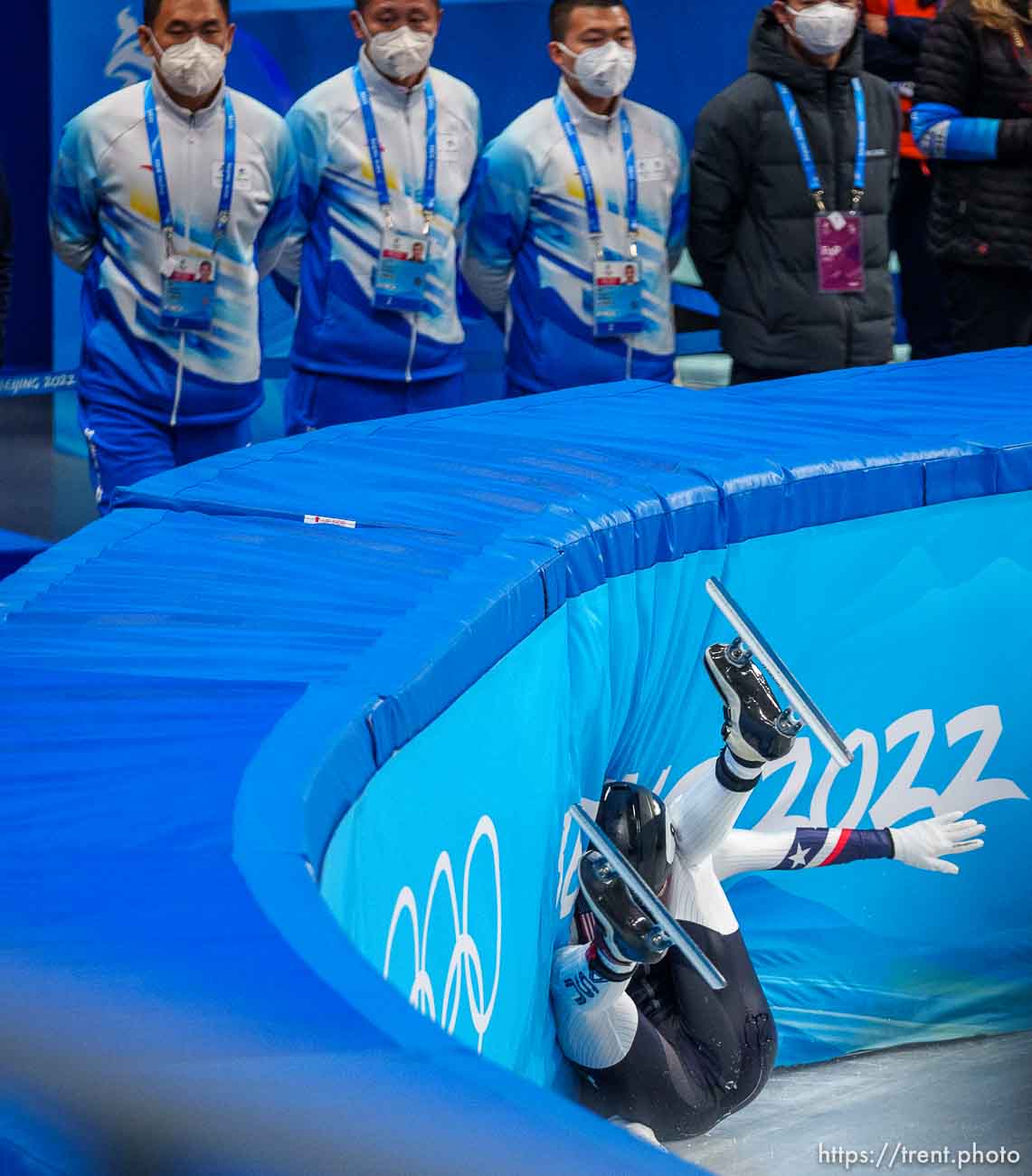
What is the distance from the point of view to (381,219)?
5.16 meters

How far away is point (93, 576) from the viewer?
2629 millimetres

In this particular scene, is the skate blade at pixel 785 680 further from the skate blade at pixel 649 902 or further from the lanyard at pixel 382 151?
the lanyard at pixel 382 151

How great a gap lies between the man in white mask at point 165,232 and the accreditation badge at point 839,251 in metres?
1.39

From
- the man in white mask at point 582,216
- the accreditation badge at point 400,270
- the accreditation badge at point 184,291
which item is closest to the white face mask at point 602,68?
the man in white mask at point 582,216

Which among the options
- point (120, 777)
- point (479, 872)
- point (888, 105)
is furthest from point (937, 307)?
point (120, 777)

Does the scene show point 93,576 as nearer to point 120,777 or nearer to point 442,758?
point 442,758

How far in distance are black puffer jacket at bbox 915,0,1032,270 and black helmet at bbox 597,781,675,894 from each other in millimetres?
2989

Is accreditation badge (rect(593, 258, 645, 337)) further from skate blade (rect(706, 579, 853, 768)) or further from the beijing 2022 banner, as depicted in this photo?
skate blade (rect(706, 579, 853, 768))

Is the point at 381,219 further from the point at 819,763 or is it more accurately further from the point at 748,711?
the point at 748,711

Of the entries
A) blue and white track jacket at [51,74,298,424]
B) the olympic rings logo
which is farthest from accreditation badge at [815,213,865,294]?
the olympic rings logo

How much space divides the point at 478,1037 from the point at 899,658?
143 cm

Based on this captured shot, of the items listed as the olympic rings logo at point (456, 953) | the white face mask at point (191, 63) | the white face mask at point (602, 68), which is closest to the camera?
the olympic rings logo at point (456, 953)

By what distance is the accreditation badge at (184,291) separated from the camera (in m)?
4.89

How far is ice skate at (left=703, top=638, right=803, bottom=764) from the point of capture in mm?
2982
